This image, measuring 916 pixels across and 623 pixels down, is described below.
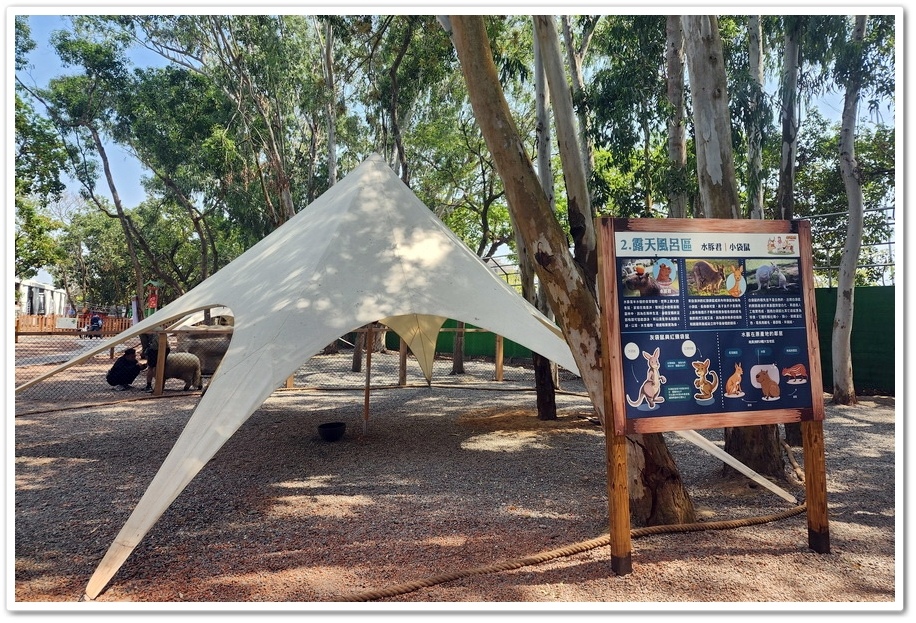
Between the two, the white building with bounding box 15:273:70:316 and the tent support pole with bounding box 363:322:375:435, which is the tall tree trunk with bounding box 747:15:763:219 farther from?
the white building with bounding box 15:273:70:316

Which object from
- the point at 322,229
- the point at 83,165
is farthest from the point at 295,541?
the point at 83,165

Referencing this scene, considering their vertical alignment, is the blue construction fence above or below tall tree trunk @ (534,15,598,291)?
below

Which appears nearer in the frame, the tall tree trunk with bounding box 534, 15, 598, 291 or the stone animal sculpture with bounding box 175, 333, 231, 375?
the tall tree trunk with bounding box 534, 15, 598, 291

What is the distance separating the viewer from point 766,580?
8.46 feet

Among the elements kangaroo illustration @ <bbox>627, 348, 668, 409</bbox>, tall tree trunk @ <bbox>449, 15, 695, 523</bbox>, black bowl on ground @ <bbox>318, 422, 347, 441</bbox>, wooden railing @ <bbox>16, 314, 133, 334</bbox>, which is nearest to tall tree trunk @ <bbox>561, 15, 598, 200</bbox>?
black bowl on ground @ <bbox>318, 422, 347, 441</bbox>

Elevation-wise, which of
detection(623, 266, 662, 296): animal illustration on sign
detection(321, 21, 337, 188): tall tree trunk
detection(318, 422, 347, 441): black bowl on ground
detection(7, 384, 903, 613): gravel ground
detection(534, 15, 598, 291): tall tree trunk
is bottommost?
detection(7, 384, 903, 613): gravel ground

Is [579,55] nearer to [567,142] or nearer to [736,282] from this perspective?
[567,142]

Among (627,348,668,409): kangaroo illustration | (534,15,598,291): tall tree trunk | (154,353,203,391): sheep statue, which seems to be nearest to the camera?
(627,348,668,409): kangaroo illustration

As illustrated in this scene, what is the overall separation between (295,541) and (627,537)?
164cm

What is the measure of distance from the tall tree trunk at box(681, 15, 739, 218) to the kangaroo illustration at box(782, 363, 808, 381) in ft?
4.64

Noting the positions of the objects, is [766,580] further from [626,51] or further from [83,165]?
[83,165]

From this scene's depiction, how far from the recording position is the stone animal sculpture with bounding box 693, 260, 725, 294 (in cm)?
278

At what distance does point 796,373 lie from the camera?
2857 mm

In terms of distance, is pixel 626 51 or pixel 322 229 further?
pixel 626 51
